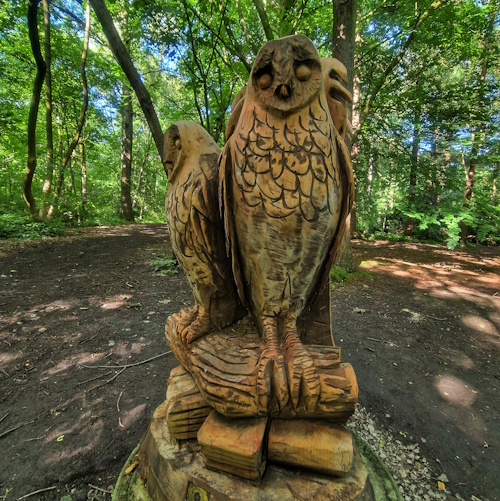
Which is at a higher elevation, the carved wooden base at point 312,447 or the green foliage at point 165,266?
the carved wooden base at point 312,447

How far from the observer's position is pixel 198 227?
3.79 ft

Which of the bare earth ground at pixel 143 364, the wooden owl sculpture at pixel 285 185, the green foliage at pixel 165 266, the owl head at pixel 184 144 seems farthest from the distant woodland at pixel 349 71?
the wooden owl sculpture at pixel 285 185

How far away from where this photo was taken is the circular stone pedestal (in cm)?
97

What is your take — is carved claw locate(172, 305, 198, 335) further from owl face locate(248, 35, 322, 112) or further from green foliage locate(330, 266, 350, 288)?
green foliage locate(330, 266, 350, 288)

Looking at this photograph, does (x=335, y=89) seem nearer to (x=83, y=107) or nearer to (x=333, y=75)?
(x=333, y=75)

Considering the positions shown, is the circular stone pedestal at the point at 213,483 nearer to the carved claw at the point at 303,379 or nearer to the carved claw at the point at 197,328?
the carved claw at the point at 303,379

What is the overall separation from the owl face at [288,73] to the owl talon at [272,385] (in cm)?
88

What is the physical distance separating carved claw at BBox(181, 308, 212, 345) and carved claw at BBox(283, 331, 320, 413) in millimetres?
417

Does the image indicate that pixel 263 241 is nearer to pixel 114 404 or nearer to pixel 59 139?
pixel 114 404

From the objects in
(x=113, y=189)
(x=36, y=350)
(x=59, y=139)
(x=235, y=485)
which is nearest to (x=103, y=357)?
(x=36, y=350)

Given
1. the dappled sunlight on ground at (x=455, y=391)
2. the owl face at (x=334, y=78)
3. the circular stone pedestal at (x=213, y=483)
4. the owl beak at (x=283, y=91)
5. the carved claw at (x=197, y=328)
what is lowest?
the dappled sunlight on ground at (x=455, y=391)

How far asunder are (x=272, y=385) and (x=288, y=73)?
1.04 meters

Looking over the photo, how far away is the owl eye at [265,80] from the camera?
0.96m

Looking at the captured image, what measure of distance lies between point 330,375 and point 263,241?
1.73 ft
